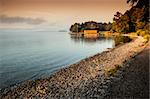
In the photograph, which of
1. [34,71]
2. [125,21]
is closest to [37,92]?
[34,71]

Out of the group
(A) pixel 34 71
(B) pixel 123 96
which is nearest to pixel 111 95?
(B) pixel 123 96

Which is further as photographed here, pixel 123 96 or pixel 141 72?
pixel 141 72

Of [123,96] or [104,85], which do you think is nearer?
[123,96]

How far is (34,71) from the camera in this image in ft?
81.5

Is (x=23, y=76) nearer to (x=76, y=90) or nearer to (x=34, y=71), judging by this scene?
(x=34, y=71)

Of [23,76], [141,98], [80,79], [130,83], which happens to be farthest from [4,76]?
[141,98]

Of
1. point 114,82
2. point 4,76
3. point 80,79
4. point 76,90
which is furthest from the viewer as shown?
point 4,76

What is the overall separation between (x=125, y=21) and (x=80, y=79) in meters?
83.2

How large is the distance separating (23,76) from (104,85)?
9.94m

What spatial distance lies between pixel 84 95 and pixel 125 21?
8713 cm

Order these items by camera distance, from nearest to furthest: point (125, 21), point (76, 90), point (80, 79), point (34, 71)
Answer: point (76, 90), point (80, 79), point (34, 71), point (125, 21)

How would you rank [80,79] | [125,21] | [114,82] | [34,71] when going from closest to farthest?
[114,82] < [80,79] < [34,71] < [125,21]

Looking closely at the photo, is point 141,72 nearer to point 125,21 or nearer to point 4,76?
point 4,76

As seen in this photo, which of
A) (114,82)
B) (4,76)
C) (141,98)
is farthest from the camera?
(4,76)
